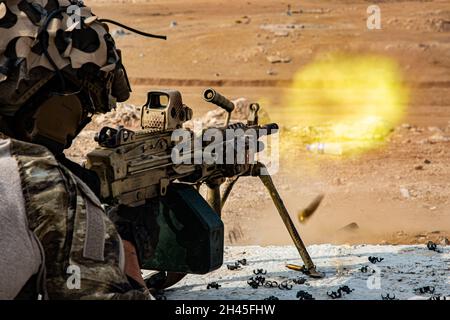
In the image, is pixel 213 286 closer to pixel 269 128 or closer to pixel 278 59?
pixel 269 128

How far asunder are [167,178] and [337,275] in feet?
6.87

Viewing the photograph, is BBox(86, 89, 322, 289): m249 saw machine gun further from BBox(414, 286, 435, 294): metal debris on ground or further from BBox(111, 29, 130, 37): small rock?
BBox(111, 29, 130, 37): small rock

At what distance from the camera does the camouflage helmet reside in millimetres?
2666

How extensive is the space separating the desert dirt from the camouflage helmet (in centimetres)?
568

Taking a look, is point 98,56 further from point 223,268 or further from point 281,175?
point 281,175

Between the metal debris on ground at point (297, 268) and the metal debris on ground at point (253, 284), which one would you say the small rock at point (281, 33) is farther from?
the metal debris on ground at point (253, 284)

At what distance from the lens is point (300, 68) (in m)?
21.6

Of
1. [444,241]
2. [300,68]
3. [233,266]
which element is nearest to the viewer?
[233,266]

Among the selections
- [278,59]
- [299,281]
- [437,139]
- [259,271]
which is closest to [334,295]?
[299,281]

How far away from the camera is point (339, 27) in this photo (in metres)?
26.7

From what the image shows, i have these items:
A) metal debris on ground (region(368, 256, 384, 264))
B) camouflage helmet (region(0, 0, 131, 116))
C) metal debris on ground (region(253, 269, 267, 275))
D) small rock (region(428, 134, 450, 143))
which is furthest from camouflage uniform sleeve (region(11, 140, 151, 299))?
small rock (region(428, 134, 450, 143))

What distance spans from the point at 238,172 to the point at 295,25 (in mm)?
23215

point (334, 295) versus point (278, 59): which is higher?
point (278, 59)

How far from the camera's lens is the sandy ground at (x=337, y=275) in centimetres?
545
